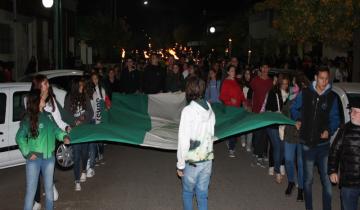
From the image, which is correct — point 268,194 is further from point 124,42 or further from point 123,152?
point 124,42

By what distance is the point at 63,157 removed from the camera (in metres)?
10.8

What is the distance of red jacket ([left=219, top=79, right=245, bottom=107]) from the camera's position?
12141 mm

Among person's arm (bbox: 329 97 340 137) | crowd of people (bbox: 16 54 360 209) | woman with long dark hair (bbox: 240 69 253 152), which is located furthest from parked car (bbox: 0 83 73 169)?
person's arm (bbox: 329 97 340 137)

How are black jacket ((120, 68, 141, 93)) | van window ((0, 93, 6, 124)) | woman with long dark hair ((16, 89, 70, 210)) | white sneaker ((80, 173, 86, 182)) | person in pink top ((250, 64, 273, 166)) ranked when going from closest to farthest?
1. woman with long dark hair ((16, 89, 70, 210))
2. van window ((0, 93, 6, 124))
3. white sneaker ((80, 173, 86, 182))
4. person in pink top ((250, 64, 273, 166))
5. black jacket ((120, 68, 141, 93))

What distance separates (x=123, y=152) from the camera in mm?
13477

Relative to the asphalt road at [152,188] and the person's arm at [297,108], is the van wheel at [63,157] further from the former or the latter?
the person's arm at [297,108]

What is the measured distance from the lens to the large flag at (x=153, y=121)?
27.1 feet

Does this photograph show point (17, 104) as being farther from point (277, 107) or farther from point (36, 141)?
point (277, 107)

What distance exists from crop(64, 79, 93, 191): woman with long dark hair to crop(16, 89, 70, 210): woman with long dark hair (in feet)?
7.91

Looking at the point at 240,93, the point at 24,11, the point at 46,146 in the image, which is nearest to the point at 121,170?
the point at 240,93

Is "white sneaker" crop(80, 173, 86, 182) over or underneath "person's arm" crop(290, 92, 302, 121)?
underneath

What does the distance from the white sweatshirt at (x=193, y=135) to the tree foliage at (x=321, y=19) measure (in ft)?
42.5

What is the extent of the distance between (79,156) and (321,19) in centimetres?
1216

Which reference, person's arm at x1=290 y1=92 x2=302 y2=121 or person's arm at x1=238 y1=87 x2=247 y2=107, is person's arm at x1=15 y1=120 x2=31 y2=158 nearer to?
person's arm at x1=290 y1=92 x2=302 y2=121
